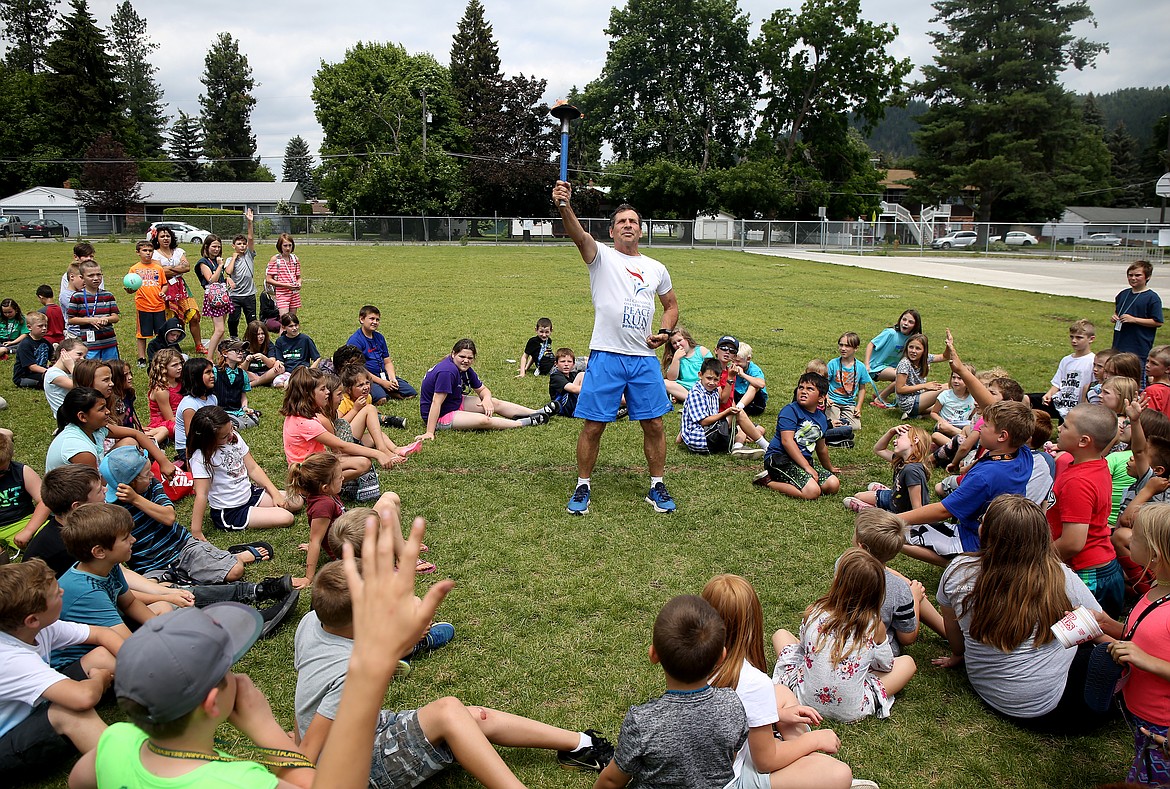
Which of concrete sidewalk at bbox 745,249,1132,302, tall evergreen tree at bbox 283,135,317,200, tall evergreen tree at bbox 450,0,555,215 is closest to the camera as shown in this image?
concrete sidewalk at bbox 745,249,1132,302

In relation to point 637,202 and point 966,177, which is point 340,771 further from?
point 966,177

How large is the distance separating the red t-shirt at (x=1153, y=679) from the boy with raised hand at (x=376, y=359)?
27.0 ft

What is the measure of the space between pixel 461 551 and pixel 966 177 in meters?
59.1

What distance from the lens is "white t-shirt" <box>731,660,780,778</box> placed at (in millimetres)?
3020

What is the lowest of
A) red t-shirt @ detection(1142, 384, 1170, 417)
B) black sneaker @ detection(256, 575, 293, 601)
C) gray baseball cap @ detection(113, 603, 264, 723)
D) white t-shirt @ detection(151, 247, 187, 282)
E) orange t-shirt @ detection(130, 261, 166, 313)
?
black sneaker @ detection(256, 575, 293, 601)

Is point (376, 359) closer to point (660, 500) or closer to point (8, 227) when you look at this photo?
point (660, 500)

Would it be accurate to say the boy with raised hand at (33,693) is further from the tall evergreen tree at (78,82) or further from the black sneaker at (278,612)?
the tall evergreen tree at (78,82)

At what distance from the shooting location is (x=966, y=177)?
178 ft

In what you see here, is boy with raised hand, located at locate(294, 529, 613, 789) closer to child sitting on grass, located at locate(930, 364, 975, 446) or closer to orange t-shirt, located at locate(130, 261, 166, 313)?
child sitting on grass, located at locate(930, 364, 975, 446)

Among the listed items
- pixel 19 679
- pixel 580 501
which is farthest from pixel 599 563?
pixel 19 679

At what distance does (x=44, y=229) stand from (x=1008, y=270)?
5343 cm

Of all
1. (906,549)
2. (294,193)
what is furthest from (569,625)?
(294,193)

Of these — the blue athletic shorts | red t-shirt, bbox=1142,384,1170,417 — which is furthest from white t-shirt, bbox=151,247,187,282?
red t-shirt, bbox=1142,384,1170,417

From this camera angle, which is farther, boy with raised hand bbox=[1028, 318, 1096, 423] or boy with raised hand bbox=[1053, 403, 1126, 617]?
boy with raised hand bbox=[1028, 318, 1096, 423]
